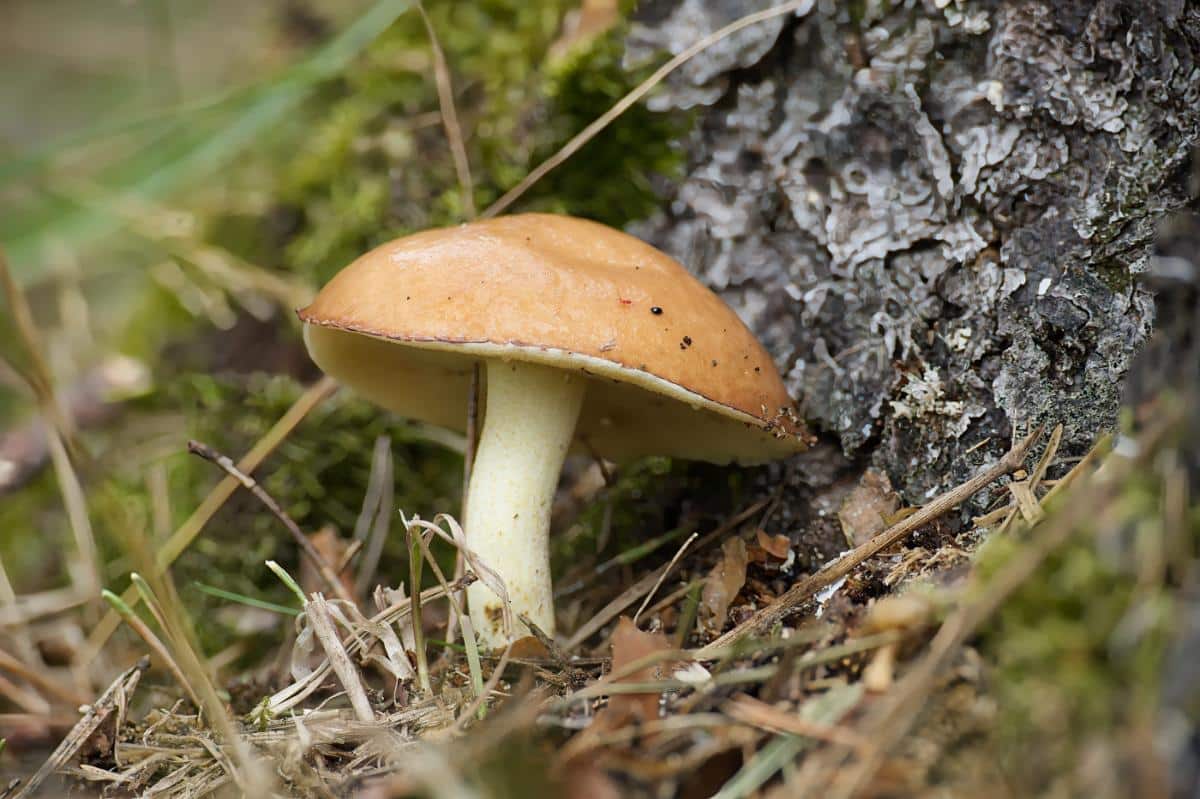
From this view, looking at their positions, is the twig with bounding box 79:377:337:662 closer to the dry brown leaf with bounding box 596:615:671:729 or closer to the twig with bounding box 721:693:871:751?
the dry brown leaf with bounding box 596:615:671:729

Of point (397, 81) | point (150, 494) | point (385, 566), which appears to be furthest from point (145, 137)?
point (385, 566)

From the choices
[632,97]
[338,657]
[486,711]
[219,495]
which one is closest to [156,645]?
[338,657]

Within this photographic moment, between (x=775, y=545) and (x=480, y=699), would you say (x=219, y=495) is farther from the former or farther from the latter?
(x=775, y=545)

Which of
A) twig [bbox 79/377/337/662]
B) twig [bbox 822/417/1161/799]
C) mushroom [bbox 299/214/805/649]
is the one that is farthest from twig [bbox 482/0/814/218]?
twig [bbox 822/417/1161/799]

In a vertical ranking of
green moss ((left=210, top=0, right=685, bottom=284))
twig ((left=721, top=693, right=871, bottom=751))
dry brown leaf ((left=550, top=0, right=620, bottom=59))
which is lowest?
twig ((left=721, top=693, right=871, bottom=751))

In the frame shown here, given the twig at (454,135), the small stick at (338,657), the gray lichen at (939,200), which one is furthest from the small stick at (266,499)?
the gray lichen at (939,200)

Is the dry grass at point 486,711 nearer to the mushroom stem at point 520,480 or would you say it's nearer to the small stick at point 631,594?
the small stick at point 631,594
